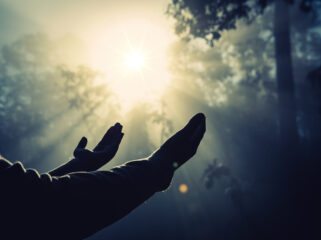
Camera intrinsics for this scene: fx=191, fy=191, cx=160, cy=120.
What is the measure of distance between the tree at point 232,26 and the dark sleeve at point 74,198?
6634 millimetres

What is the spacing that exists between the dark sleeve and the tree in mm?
6634

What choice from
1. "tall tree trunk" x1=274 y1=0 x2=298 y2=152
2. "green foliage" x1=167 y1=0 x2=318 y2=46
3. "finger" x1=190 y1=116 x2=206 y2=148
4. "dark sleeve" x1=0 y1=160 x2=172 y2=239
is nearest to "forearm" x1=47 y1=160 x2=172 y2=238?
"dark sleeve" x1=0 y1=160 x2=172 y2=239

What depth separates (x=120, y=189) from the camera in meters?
0.95

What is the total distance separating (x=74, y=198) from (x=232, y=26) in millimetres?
7491

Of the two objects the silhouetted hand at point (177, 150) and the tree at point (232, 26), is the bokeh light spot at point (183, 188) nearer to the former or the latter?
the tree at point (232, 26)

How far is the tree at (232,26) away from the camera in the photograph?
663 cm

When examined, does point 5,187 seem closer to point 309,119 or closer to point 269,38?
point 269,38

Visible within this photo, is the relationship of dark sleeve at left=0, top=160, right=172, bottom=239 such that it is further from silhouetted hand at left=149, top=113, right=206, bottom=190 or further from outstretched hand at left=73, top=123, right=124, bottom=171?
outstretched hand at left=73, top=123, right=124, bottom=171

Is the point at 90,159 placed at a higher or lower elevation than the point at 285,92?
lower

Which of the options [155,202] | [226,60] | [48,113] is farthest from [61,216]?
[48,113]

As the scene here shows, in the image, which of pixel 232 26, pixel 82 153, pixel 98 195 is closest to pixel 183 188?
pixel 232 26

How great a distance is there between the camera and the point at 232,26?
6.72 metres

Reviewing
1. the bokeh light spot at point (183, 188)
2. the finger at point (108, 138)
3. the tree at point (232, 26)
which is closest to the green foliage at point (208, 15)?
the tree at point (232, 26)

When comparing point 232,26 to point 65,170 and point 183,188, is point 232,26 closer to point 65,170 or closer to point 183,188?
point 65,170
